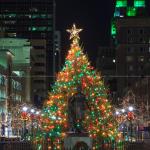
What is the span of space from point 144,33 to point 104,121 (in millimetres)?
150268

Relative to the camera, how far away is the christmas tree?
40000 mm

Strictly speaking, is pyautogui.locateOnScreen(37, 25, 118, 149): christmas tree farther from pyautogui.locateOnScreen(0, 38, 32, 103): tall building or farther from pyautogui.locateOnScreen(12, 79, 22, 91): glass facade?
pyautogui.locateOnScreen(0, 38, 32, 103): tall building

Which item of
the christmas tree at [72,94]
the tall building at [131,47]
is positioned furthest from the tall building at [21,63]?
the christmas tree at [72,94]

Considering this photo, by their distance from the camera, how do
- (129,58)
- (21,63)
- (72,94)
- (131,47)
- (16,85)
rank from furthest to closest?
1. (131,47)
2. (129,58)
3. (21,63)
4. (16,85)
5. (72,94)

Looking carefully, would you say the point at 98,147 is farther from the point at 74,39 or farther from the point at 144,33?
the point at 144,33

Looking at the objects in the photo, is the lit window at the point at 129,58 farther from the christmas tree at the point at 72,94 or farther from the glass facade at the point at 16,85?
the christmas tree at the point at 72,94

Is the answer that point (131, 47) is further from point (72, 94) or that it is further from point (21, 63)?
point (72, 94)

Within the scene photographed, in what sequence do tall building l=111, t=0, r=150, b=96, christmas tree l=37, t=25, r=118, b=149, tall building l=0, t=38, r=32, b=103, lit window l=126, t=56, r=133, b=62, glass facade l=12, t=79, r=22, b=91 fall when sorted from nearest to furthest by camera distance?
1. christmas tree l=37, t=25, r=118, b=149
2. glass facade l=12, t=79, r=22, b=91
3. tall building l=0, t=38, r=32, b=103
4. tall building l=111, t=0, r=150, b=96
5. lit window l=126, t=56, r=133, b=62

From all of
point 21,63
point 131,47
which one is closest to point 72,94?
point 21,63

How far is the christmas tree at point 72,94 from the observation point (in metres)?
40.0

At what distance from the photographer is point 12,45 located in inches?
6156

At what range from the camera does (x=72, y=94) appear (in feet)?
131

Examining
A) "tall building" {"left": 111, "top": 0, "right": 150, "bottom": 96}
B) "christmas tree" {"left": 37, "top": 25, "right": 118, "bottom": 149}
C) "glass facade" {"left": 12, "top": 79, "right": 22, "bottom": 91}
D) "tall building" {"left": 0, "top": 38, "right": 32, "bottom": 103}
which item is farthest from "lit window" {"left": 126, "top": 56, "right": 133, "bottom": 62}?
"christmas tree" {"left": 37, "top": 25, "right": 118, "bottom": 149}

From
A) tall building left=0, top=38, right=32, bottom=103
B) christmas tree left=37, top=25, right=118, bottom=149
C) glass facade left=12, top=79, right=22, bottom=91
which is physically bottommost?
christmas tree left=37, top=25, right=118, bottom=149
